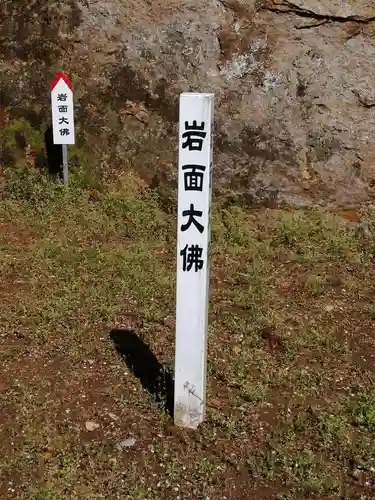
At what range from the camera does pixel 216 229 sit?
24.1 ft

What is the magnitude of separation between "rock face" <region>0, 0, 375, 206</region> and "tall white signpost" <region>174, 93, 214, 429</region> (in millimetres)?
4143

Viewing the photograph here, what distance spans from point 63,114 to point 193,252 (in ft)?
15.3

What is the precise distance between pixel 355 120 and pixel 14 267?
15.1 feet

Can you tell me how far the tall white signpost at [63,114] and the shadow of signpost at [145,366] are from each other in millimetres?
3408

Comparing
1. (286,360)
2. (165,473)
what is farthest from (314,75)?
Answer: (165,473)

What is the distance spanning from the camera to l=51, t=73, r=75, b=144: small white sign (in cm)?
773

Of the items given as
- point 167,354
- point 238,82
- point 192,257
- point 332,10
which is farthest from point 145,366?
point 332,10

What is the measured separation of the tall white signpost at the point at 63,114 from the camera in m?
7.73

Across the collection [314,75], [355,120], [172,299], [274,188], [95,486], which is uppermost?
[314,75]

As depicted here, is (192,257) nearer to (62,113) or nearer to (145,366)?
(145,366)

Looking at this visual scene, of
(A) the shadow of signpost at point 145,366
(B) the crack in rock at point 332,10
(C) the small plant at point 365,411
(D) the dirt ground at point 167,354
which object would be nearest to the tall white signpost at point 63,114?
(D) the dirt ground at point 167,354

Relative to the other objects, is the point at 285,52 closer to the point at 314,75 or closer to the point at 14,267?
the point at 314,75

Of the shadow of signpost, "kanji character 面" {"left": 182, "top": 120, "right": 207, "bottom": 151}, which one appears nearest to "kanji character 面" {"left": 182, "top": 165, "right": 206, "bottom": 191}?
"kanji character 面" {"left": 182, "top": 120, "right": 207, "bottom": 151}

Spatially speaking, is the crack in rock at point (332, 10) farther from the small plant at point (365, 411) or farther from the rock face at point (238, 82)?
the small plant at point (365, 411)
